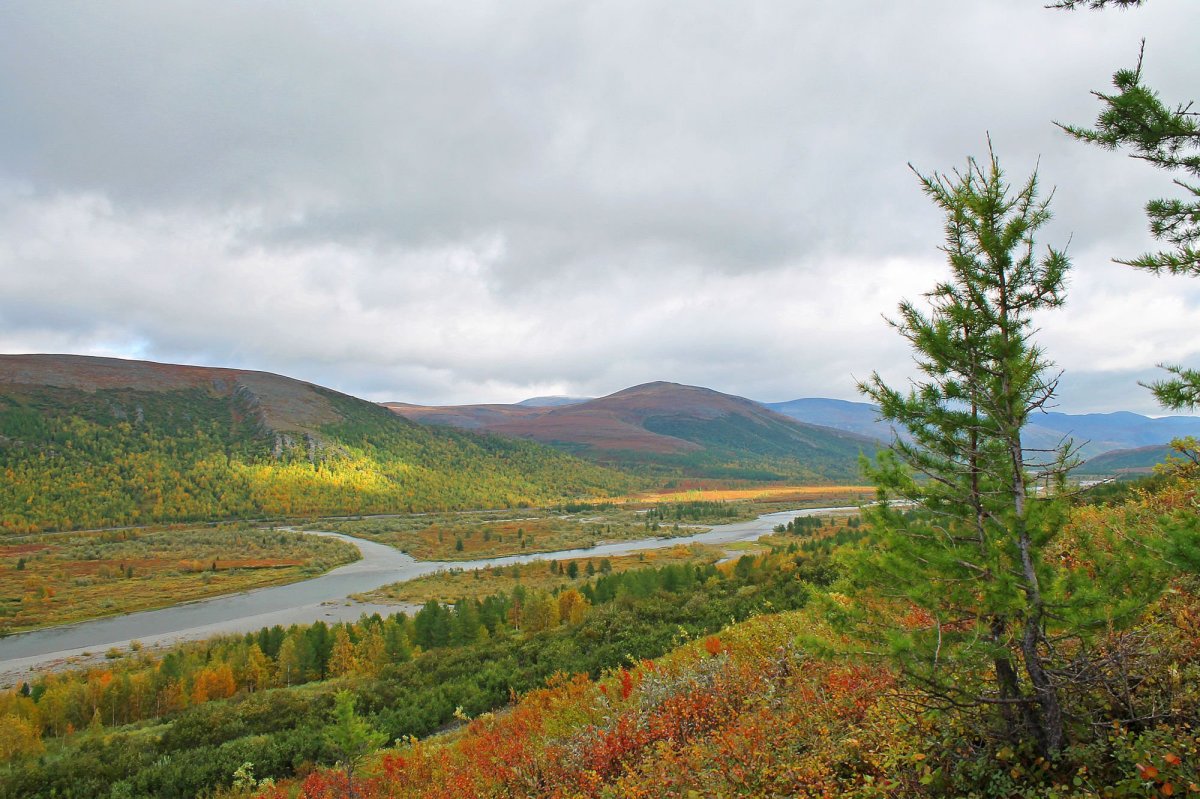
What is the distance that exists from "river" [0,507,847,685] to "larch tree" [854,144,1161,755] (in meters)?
48.3

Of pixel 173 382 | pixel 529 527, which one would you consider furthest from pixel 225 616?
pixel 173 382

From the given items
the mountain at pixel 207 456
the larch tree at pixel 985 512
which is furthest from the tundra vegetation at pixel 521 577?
the mountain at pixel 207 456

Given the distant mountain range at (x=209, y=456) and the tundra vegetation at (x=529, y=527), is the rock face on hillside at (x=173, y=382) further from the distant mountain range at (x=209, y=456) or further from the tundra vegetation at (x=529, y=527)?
the tundra vegetation at (x=529, y=527)

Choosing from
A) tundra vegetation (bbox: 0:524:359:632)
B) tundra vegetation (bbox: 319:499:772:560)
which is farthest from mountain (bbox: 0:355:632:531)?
tundra vegetation (bbox: 0:524:359:632)

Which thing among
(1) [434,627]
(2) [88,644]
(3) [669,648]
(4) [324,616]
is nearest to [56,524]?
(2) [88,644]

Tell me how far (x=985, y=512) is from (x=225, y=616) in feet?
194

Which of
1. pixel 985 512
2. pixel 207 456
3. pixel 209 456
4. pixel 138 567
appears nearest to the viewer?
pixel 985 512

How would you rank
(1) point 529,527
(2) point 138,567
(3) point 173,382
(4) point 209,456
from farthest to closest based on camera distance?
(3) point 173,382
(4) point 209,456
(1) point 529,527
(2) point 138,567

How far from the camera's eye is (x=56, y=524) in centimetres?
9656

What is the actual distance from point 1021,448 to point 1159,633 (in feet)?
7.50

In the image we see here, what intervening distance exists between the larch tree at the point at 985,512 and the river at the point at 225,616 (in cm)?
4832

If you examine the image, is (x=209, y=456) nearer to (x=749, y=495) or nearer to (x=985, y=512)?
(x=749, y=495)

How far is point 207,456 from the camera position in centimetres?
13588

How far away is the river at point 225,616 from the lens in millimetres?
40625
